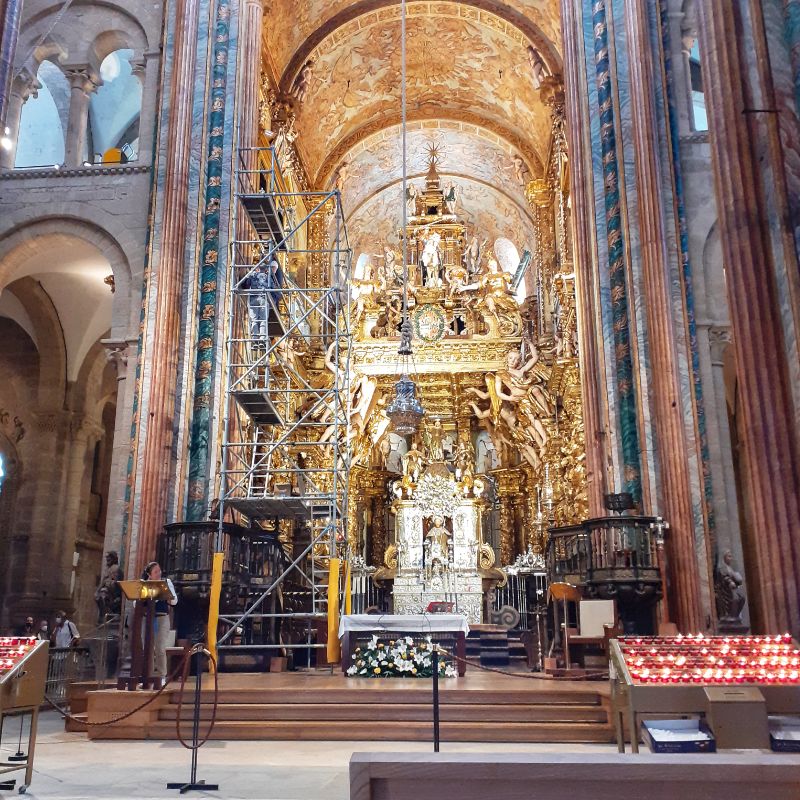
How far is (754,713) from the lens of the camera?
15.6 feet

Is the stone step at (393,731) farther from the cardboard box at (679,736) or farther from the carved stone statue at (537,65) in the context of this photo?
the carved stone statue at (537,65)

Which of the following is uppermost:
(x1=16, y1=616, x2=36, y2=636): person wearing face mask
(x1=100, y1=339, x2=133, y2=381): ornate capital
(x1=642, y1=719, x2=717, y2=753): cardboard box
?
(x1=100, y1=339, x2=133, y2=381): ornate capital

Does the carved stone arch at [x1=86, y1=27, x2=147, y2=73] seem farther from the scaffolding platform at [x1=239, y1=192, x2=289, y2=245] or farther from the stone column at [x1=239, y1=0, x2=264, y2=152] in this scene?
the scaffolding platform at [x1=239, y1=192, x2=289, y2=245]

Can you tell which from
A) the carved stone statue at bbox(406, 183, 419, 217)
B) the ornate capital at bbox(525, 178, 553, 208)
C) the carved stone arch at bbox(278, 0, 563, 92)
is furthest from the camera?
the carved stone statue at bbox(406, 183, 419, 217)

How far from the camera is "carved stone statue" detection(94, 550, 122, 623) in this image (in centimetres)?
1188

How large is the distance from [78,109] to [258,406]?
7.10 m

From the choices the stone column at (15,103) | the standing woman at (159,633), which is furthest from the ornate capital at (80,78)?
the standing woman at (159,633)

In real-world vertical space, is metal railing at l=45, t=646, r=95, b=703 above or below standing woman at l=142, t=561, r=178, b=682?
below

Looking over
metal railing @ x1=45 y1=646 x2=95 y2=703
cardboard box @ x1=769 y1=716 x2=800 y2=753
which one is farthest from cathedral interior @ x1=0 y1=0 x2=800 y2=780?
cardboard box @ x1=769 y1=716 x2=800 y2=753

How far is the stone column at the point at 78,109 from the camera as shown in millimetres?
15555

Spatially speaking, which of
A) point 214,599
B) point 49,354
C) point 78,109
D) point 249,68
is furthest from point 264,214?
point 49,354

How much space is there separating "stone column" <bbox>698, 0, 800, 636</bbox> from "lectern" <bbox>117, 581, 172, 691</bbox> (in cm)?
571

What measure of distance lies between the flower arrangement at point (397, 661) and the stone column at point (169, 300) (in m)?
3.67

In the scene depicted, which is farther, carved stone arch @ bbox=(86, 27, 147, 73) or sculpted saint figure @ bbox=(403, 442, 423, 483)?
sculpted saint figure @ bbox=(403, 442, 423, 483)
